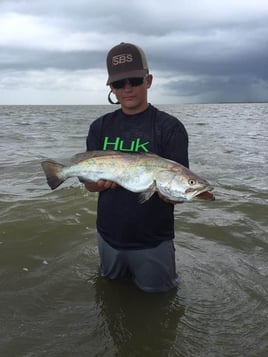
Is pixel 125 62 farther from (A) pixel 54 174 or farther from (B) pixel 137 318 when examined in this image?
(B) pixel 137 318

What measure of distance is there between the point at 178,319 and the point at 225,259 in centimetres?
187

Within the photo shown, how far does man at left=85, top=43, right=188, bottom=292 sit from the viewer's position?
427 centimetres

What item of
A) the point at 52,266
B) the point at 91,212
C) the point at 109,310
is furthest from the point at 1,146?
the point at 109,310

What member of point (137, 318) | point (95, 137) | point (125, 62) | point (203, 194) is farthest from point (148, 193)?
point (137, 318)

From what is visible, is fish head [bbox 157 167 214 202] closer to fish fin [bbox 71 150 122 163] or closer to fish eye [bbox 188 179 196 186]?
A: fish eye [bbox 188 179 196 186]

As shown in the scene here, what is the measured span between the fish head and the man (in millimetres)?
468

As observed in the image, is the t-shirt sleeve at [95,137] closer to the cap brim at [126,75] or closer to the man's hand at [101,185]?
the man's hand at [101,185]

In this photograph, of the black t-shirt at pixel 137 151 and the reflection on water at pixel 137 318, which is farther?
the black t-shirt at pixel 137 151

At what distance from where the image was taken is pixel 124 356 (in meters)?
3.98

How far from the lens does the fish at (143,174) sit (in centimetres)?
375

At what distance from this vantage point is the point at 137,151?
4.32 metres

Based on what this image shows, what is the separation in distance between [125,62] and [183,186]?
57.4 inches

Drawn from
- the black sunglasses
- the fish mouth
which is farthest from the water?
the black sunglasses

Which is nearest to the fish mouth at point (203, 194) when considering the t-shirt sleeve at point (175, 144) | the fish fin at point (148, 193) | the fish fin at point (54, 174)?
the fish fin at point (148, 193)
